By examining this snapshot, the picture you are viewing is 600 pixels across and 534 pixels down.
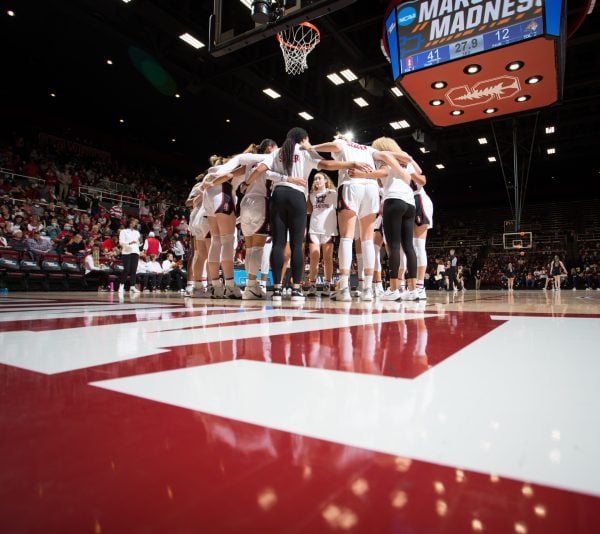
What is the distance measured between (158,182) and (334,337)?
18061 millimetres

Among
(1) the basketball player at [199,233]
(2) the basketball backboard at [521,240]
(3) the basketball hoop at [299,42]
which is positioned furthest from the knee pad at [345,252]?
(2) the basketball backboard at [521,240]

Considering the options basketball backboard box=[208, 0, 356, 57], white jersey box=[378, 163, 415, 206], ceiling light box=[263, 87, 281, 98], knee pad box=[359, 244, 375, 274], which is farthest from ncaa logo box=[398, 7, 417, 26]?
ceiling light box=[263, 87, 281, 98]

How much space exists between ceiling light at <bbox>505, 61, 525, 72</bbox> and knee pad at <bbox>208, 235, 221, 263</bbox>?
4902 mm

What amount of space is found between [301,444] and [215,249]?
4372 millimetres

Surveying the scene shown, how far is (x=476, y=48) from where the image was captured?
5336 millimetres

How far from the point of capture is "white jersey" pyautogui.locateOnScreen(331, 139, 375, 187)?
4.06 metres

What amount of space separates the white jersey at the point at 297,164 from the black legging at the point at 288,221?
0.23ft

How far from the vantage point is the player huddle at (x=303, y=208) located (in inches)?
147

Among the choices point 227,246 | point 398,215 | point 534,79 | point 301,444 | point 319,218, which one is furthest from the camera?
point 534,79

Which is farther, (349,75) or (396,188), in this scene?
(349,75)

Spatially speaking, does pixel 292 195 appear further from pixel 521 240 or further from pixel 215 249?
pixel 521 240

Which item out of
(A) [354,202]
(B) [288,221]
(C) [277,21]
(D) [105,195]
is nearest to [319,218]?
(A) [354,202]

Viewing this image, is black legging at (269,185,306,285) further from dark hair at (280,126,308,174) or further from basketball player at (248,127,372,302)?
dark hair at (280,126,308,174)

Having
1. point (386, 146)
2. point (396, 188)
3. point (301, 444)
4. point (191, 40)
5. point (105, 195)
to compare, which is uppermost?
point (191, 40)
